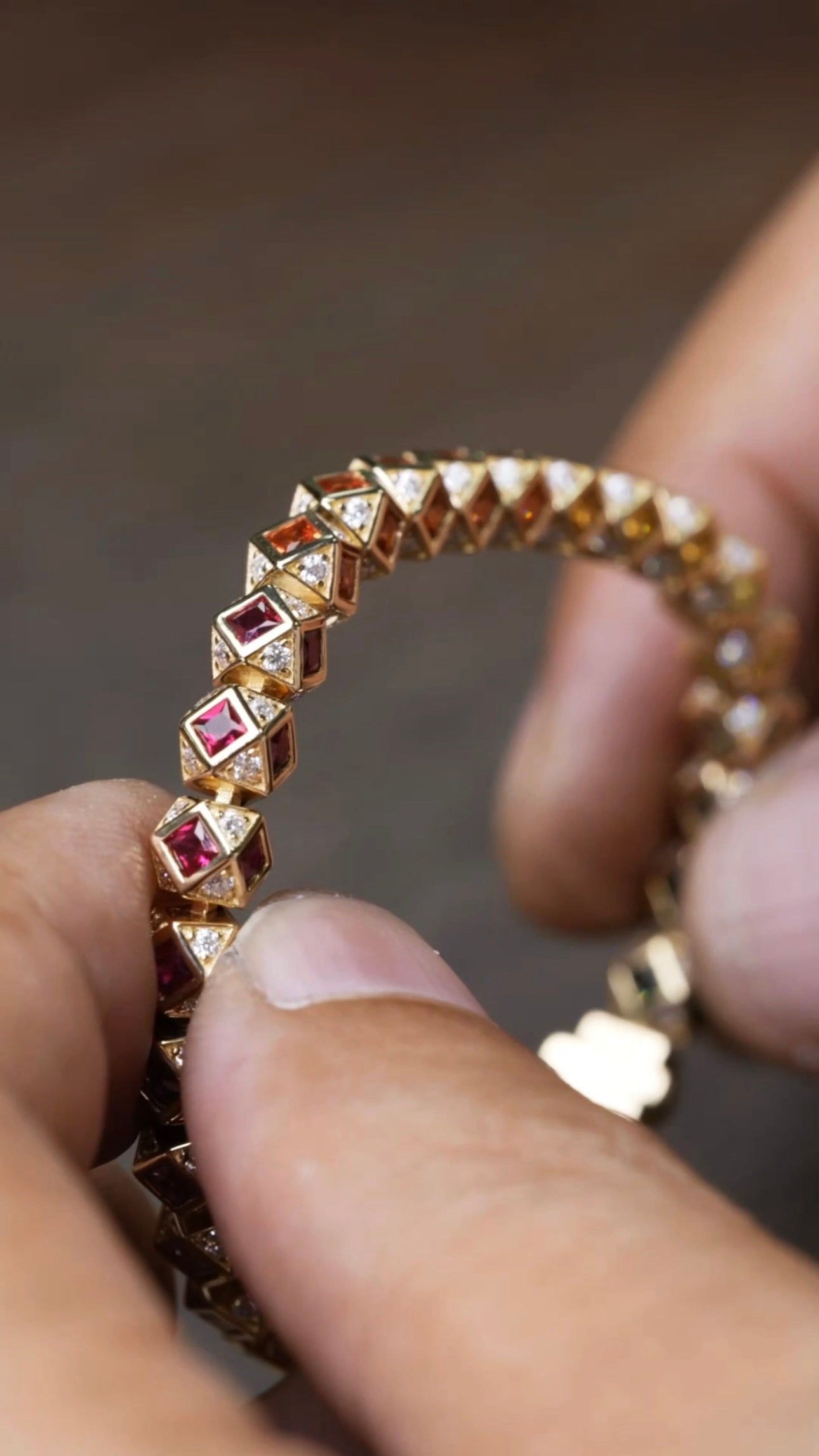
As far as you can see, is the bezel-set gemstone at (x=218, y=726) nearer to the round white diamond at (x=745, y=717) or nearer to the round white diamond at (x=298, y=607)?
the round white diamond at (x=298, y=607)

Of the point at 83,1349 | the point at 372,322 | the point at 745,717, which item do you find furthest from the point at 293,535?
the point at 372,322

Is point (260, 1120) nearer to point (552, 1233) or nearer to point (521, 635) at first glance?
point (552, 1233)

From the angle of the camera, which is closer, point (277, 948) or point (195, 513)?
point (277, 948)

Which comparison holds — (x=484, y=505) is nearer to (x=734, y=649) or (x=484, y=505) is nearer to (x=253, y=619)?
(x=253, y=619)

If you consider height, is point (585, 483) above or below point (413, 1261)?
above

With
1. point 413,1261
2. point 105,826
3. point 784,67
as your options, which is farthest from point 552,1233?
point 784,67

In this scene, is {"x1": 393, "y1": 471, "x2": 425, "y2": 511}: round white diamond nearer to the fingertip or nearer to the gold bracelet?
the gold bracelet

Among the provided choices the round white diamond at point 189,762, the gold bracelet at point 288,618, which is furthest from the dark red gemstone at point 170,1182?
the round white diamond at point 189,762
